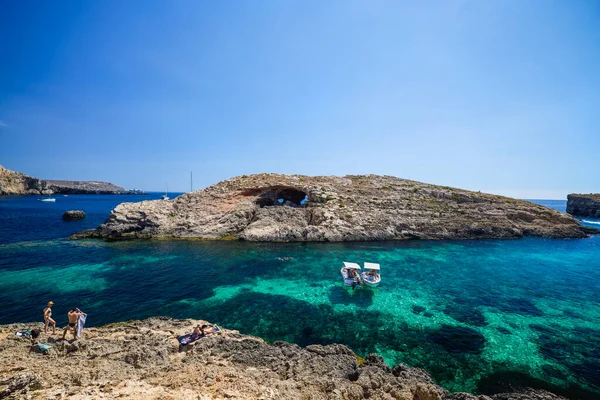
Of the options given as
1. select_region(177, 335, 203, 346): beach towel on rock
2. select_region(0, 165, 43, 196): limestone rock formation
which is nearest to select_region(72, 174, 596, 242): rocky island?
select_region(177, 335, 203, 346): beach towel on rock

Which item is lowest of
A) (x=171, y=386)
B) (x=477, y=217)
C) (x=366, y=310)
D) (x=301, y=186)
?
(x=366, y=310)

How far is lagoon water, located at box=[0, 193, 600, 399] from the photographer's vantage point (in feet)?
44.6

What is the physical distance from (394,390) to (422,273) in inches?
842

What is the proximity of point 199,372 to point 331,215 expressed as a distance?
123ft

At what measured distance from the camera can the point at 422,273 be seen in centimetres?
2780

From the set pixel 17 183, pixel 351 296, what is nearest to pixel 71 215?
pixel 351 296

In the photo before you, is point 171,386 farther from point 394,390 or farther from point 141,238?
point 141,238

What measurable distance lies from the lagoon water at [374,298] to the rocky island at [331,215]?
242 inches

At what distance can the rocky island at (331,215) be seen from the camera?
1695 inches

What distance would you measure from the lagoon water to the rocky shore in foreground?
9.72 feet

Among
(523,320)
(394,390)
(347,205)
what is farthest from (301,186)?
(394,390)

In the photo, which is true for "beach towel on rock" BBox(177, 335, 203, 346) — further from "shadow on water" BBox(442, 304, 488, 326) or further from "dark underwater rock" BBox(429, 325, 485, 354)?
"shadow on water" BBox(442, 304, 488, 326)

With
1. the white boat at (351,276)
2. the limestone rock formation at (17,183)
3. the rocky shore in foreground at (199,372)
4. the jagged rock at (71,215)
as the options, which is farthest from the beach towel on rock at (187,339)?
the limestone rock formation at (17,183)

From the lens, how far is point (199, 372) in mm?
9953
